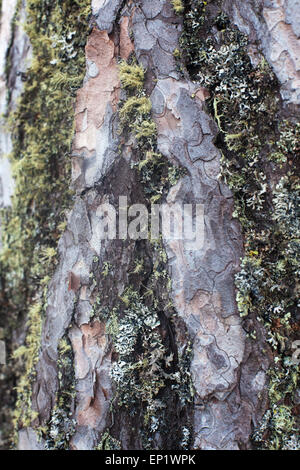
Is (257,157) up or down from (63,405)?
up

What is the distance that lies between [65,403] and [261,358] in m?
0.68

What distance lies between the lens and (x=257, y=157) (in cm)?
132

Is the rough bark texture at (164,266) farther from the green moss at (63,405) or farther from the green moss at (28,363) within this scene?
the green moss at (28,363)

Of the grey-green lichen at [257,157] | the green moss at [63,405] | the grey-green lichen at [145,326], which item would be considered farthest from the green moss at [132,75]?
the green moss at [63,405]

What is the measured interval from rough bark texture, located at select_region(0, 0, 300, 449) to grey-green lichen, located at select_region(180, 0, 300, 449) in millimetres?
40

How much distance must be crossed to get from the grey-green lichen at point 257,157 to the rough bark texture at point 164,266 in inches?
1.6

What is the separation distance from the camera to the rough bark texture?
1244mm

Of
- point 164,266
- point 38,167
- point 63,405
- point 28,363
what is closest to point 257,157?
point 164,266

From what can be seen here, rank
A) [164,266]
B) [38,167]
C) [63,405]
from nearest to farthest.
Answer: [164,266] < [63,405] < [38,167]

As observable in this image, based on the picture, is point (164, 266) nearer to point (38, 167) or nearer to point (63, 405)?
point (63, 405)

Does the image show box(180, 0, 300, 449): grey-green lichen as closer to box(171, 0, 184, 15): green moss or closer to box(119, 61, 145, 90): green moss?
box(171, 0, 184, 15): green moss

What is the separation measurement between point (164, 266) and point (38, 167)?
27.9 inches

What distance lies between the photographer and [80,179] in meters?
1.42

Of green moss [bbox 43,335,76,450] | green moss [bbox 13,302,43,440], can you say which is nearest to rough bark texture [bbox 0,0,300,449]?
green moss [bbox 43,335,76,450]
